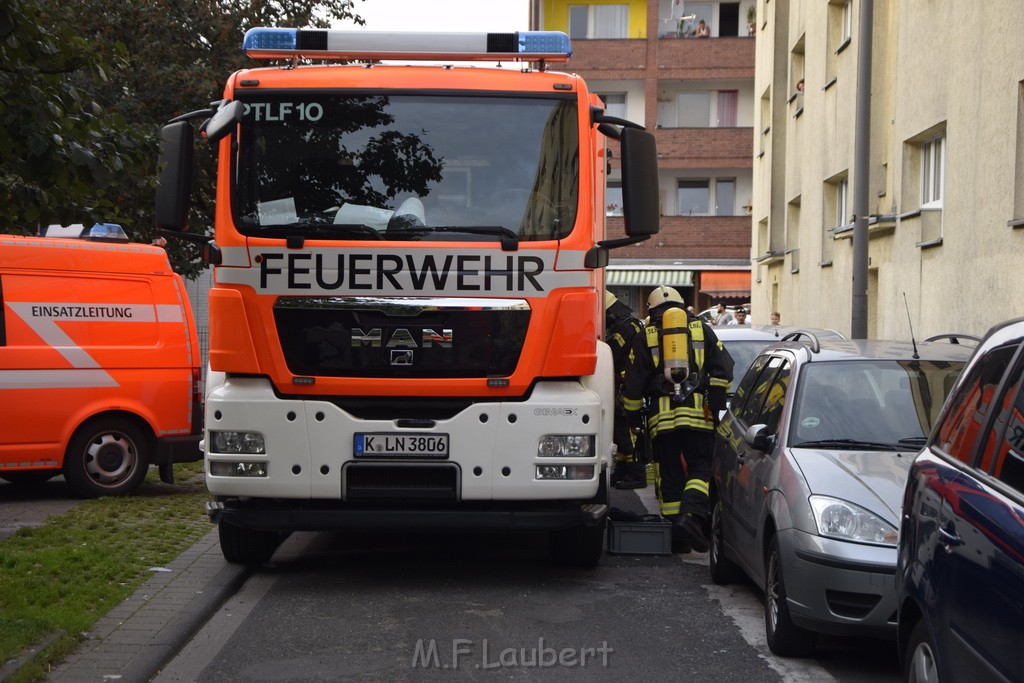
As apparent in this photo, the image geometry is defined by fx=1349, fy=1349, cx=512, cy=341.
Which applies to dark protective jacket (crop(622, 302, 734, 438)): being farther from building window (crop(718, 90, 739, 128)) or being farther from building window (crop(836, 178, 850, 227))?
building window (crop(718, 90, 739, 128))

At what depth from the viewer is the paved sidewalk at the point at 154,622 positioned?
19.4 feet

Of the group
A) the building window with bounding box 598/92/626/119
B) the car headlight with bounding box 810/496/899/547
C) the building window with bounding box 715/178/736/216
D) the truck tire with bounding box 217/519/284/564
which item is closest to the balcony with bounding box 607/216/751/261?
the building window with bounding box 715/178/736/216

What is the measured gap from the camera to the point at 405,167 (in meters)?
8.08

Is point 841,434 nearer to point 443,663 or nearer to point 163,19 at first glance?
point 443,663

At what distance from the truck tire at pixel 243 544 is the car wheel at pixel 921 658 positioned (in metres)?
5.06

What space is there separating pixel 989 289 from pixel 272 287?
9.34 meters

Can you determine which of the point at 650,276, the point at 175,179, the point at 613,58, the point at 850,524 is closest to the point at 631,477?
the point at 175,179

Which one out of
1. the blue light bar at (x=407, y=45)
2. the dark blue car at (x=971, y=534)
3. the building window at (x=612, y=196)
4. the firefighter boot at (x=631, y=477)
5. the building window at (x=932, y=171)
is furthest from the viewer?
the building window at (x=932, y=171)

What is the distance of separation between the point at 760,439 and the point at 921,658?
277 centimetres

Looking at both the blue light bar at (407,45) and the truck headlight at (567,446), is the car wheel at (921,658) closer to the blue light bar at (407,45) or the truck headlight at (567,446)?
A: the truck headlight at (567,446)

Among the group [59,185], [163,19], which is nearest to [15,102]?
[59,185]

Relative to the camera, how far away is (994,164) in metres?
14.1

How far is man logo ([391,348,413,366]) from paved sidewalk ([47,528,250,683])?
1686 mm

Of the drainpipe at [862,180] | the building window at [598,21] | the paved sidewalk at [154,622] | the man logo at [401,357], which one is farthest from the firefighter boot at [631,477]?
the building window at [598,21]
